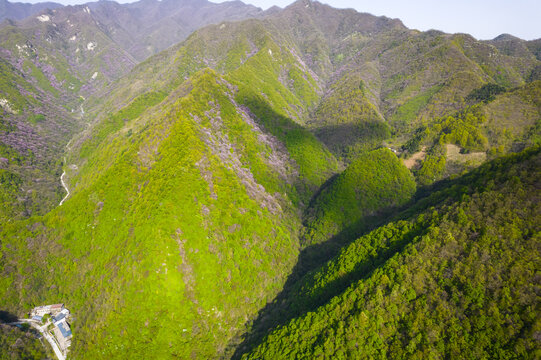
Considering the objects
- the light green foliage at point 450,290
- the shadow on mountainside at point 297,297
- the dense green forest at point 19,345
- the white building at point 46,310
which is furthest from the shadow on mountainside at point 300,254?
the white building at point 46,310

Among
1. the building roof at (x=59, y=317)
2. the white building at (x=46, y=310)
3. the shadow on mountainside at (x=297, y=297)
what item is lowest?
the shadow on mountainside at (x=297, y=297)

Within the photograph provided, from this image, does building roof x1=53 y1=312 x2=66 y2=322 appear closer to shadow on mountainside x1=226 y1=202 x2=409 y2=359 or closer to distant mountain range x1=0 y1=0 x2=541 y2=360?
distant mountain range x1=0 y1=0 x2=541 y2=360

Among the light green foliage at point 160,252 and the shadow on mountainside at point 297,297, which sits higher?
the light green foliage at point 160,252

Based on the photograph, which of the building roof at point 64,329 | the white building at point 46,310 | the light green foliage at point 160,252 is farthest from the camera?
the white building at point 46,310

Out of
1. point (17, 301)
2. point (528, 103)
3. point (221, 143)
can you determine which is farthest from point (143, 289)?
point (528, 103)

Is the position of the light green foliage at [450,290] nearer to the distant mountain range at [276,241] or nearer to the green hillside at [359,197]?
the distant mountain range at [276,241]

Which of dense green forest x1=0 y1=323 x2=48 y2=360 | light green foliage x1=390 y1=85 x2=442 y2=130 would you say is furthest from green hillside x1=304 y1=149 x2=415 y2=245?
dense green forest x1=0 y1=323 x2=48 y2=360

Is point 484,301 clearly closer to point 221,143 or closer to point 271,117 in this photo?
point 221,143

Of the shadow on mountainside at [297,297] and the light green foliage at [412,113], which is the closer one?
the shadow on mountainside at [297,297]

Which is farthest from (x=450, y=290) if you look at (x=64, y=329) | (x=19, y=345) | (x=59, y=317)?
(x=19, y=345)
